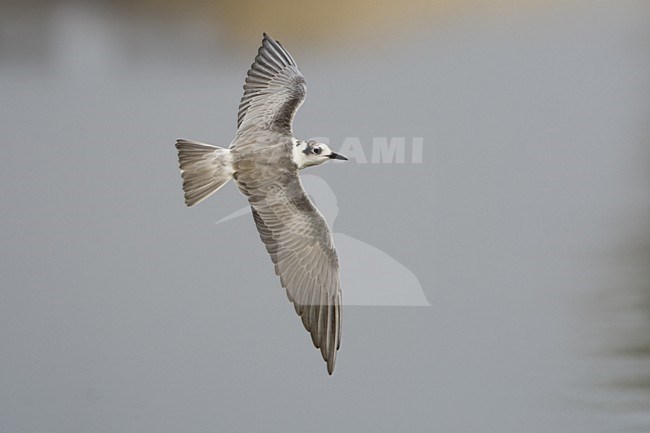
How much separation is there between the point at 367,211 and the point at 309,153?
18 cm

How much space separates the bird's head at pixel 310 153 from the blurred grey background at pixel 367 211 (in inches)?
1.1

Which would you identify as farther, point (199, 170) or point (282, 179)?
point (199, 170)

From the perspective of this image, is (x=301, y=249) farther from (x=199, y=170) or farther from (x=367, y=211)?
(x=199, y=170)

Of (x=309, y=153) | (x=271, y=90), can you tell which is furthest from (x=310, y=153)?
(x=271, y=90)

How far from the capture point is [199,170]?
183cm

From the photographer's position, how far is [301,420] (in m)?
1.85

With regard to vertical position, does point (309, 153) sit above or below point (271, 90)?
below

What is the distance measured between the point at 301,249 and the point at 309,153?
21cm

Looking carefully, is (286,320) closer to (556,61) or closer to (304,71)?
(304,71)

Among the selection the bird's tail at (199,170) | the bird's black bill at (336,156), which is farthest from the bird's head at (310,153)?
the bird's tail at (199,170)

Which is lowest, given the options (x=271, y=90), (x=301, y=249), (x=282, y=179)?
(x=301, y=249)

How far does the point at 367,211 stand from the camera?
5.82 ft

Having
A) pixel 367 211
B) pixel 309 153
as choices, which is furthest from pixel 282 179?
pixel 367 211

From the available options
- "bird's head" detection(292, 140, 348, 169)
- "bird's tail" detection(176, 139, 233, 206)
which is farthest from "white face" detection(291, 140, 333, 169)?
"bird's tail" detection(176, 139, 233, 206)
